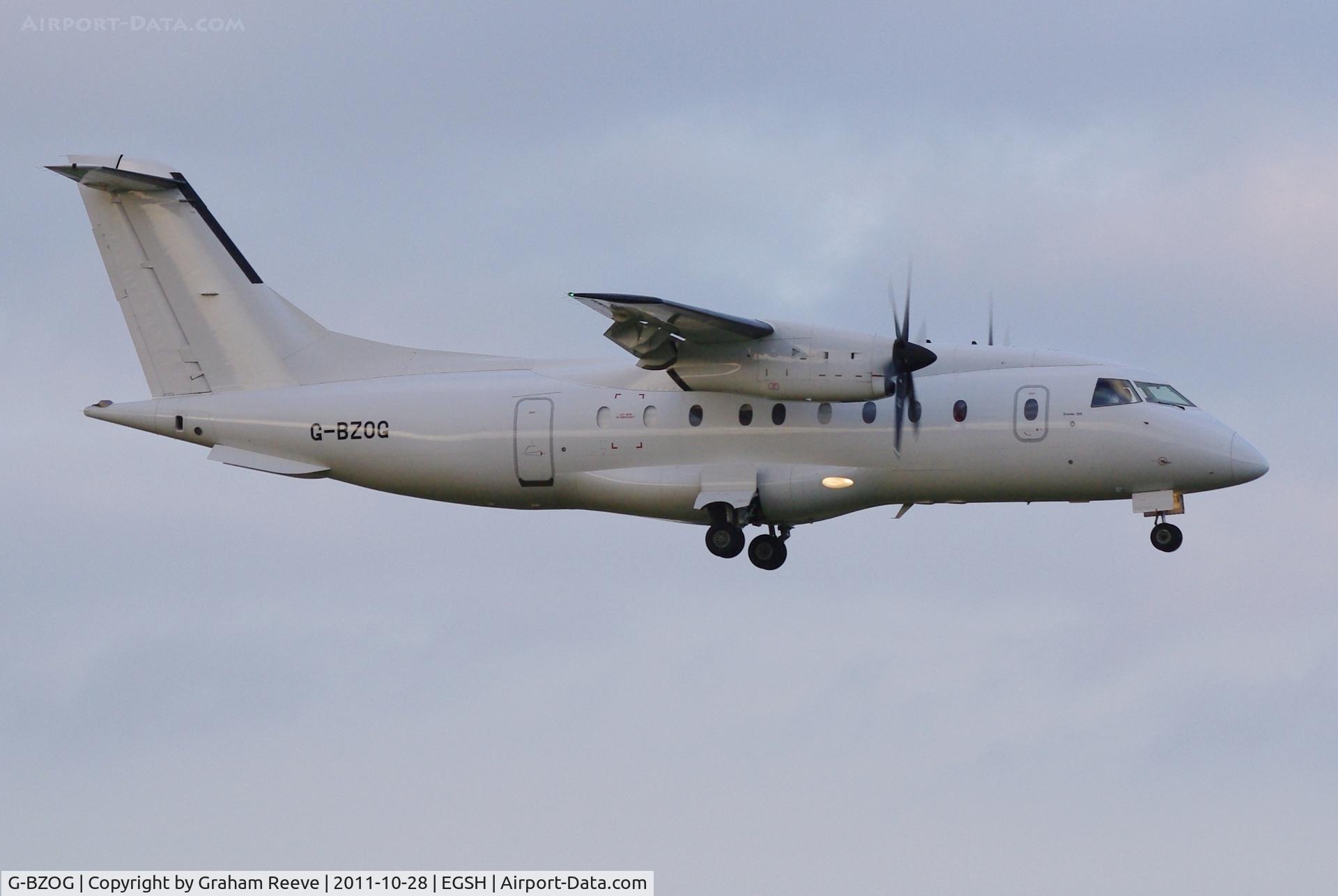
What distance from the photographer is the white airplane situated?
24.4 metres

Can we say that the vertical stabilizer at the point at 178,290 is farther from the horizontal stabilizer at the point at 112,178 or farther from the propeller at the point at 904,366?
the propeller at the point at 904,366

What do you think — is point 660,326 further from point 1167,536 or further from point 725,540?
point 1167,536

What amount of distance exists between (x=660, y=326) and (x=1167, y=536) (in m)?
7.52

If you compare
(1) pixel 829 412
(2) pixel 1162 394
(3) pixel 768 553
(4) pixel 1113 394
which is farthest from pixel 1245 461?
(3) pixel 768 553

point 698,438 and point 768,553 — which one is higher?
point 698,438

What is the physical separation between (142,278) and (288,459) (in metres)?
3.87

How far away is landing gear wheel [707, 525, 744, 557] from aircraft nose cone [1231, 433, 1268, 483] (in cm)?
683

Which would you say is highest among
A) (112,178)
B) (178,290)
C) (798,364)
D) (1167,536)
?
(112,178)

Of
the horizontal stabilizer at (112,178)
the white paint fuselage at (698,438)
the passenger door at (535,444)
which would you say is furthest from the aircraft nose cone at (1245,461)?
the horizontal stabilizer at (112,178)

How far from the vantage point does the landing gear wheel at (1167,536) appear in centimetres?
2463

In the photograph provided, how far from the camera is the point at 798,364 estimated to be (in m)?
24.4

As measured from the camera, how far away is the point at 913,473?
81.6 feet

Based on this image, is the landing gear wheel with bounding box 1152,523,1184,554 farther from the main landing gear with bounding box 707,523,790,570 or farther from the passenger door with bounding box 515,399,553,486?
the passenger door with bounding box 515,399,553,486

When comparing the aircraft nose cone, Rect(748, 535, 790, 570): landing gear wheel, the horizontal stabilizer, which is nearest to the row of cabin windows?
Rect(748, 535, 790, 570): landing gear wheel
